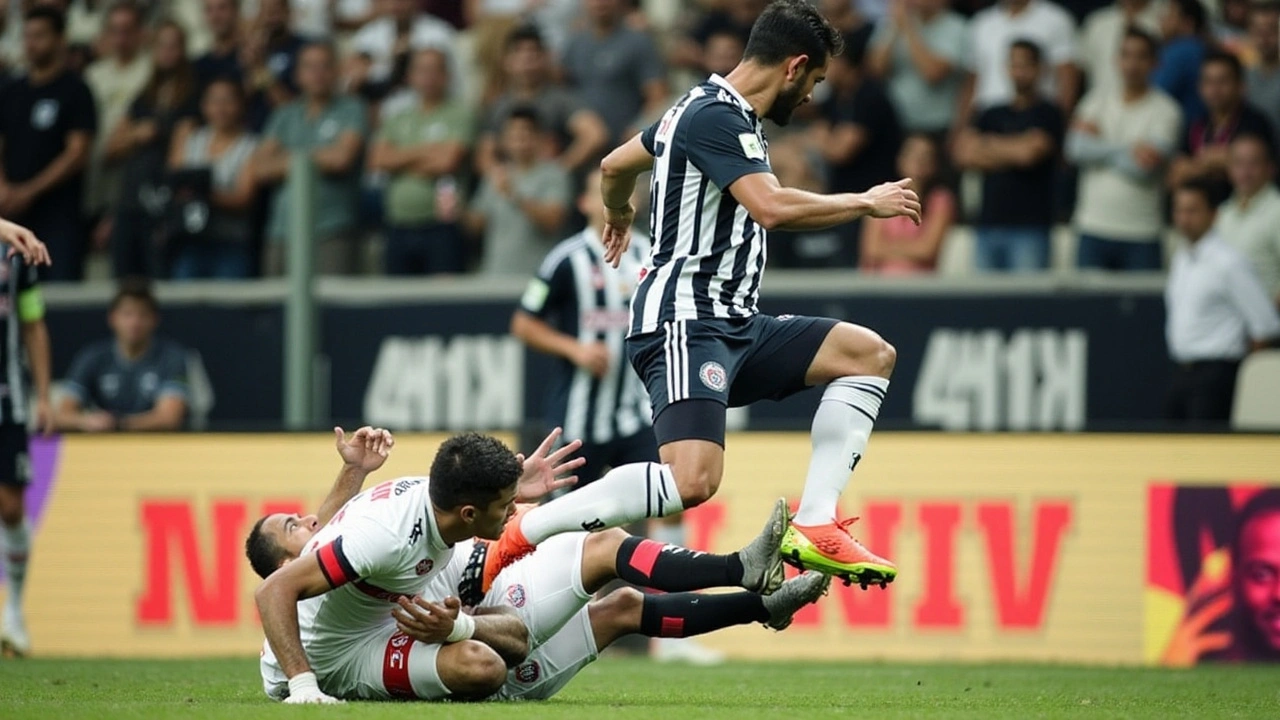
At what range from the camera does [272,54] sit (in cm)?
1522

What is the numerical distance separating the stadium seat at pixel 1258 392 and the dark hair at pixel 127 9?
9326 mm

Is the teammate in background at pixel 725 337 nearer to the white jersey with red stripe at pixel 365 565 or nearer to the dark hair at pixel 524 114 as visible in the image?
the white jersey with red stripe at pixel 365 565

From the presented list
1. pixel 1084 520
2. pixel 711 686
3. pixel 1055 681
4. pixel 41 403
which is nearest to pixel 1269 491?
pixel 1084 520

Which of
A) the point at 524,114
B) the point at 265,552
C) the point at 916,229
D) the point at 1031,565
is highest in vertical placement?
the point at 524,114

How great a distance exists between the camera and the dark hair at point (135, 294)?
1287 cm

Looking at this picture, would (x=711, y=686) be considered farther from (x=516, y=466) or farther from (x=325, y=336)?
(x=325, y=336)

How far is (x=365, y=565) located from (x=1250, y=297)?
7.15m

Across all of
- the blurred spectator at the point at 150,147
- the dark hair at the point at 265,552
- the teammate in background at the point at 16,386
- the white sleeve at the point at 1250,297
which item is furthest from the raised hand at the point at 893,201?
the blurred spectator at the point at 150,147

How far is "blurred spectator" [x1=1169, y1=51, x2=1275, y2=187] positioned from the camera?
1224 centimetres

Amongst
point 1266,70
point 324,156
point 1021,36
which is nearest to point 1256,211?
point 1266,70

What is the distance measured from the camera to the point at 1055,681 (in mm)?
9023

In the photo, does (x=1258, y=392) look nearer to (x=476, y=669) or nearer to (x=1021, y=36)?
(x=1021, y=36)

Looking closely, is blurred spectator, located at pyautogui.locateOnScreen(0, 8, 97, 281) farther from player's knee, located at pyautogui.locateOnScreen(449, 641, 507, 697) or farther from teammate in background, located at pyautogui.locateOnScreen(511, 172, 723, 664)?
player's knee, located at pyautogui.locateOnScreen(449, 641, 507, 697)

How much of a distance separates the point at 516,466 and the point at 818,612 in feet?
17.3
